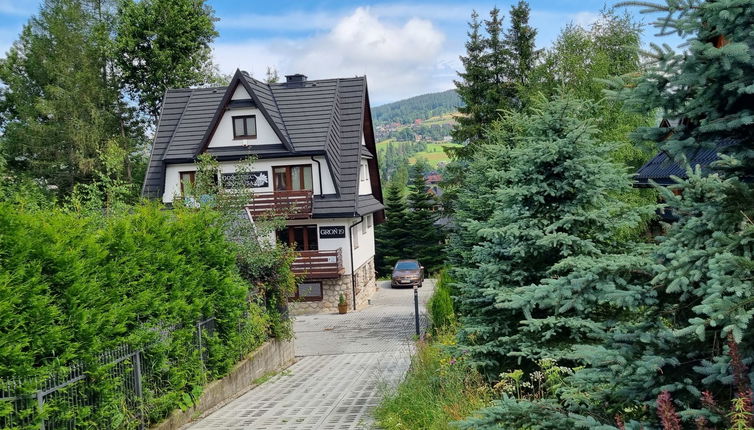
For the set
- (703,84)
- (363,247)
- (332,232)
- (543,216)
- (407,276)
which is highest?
(703,84)

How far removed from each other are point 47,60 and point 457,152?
2623 centimetres

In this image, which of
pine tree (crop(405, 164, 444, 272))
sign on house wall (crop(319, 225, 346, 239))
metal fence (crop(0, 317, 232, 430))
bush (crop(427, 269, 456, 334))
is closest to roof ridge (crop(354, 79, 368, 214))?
sign on house wall (crop(319, 225, 346, 239))

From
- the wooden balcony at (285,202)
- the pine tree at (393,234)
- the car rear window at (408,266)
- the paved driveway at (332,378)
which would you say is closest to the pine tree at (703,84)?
the paved driveway at (332,378)

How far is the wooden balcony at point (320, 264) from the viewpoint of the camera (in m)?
29.3

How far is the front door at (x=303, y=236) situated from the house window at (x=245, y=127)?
15.6ft

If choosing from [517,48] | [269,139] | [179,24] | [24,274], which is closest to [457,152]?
[517,48]

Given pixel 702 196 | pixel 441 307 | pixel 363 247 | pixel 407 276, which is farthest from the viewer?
pixel 407 276

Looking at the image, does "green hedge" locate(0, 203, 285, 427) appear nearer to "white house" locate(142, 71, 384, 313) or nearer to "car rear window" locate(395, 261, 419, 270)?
"white house" locate(142, 71, 384, 313)

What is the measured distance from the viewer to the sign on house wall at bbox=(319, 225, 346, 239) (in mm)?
30000

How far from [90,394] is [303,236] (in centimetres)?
2290

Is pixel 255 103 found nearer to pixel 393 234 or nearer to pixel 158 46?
pixel 158 46

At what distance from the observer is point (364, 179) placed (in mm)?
33812

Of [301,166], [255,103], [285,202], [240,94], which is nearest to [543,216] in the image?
[285,202]

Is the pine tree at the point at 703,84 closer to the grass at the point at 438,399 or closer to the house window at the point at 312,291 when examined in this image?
the grass at the point at 438,399
